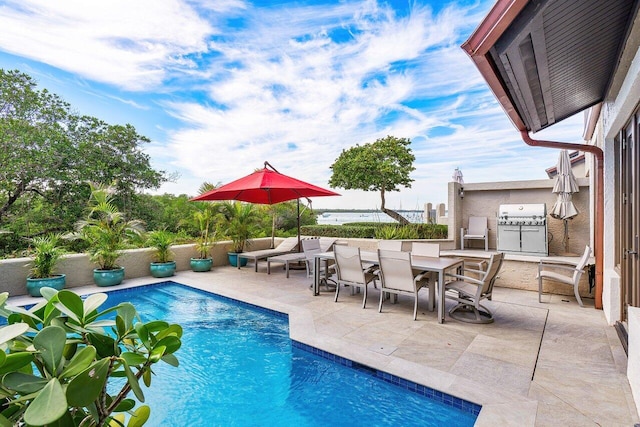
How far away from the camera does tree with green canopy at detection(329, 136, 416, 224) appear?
48.8 ft

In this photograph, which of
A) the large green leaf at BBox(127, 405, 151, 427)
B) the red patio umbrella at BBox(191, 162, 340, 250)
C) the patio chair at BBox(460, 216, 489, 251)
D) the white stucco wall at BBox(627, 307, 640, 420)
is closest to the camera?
the large green leaf at BBox(127, 405, 151, 427)

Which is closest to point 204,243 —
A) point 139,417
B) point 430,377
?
point 430,377

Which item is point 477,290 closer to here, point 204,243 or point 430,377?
point 430,377

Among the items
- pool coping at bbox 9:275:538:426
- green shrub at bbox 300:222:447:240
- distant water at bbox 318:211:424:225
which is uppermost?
distant water at bbox 318:211:424:225

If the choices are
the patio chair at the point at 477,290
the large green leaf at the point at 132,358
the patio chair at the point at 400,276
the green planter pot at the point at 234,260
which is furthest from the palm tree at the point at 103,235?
the large green leaf at the point at 132,358

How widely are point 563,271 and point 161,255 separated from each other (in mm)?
9684

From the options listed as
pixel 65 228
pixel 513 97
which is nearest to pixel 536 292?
pixel 513 97

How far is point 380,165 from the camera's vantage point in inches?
583

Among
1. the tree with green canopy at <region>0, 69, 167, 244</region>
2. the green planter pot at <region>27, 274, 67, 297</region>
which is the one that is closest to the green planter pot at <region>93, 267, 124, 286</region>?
the green planter pot at <region>27, 274, 67, 297</region>

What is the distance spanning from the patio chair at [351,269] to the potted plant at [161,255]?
501cm

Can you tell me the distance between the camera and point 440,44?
1048 centimetres

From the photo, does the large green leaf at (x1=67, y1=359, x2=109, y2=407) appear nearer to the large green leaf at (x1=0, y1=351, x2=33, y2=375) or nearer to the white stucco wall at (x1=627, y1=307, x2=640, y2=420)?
the large green leaf at (x1=0, y1=351, x2=33, y2=375)

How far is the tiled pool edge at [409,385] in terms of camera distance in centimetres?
307

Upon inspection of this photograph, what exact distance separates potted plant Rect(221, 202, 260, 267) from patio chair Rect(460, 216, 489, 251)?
6409 mm
